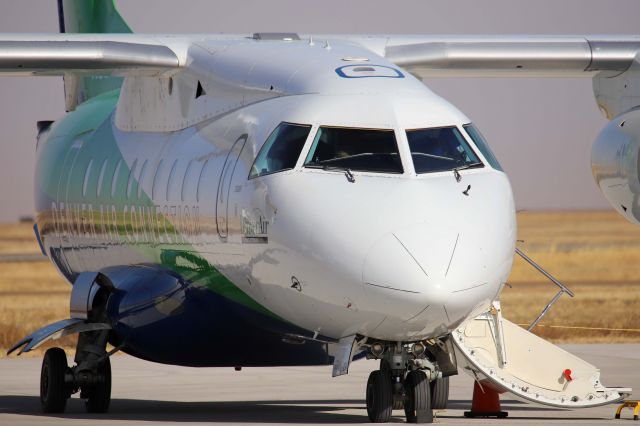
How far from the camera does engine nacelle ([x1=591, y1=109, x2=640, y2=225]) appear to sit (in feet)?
58.2

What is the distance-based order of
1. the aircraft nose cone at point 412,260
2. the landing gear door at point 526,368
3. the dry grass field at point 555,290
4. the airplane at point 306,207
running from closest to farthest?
the aircraft nose cone at point 412,260 < the airplane at point 306,207 < the landing gear door at point 526,368 < the dry grass field at point 555,290

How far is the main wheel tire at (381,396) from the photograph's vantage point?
13523 millimetres

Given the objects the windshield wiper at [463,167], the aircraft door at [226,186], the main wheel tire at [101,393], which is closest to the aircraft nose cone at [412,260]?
the windshield wiper at [463,167]

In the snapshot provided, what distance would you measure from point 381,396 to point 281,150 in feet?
7.12

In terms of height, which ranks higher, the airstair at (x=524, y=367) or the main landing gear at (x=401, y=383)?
Answer: the main landing gear at (x=401, y=383)

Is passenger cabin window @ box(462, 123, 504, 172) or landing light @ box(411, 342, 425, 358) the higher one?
passenger cabin window @ box(462, 123, 504, 172)

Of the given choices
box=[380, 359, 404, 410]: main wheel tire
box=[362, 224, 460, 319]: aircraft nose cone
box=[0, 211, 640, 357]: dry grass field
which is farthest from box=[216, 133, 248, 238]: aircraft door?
box=[0, 211, 640, 357]: dry grass field

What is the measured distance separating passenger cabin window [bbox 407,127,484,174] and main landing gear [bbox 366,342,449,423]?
148 cm

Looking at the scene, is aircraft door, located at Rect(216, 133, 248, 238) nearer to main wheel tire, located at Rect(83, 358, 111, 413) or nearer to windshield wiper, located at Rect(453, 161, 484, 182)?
windshield wiper, located at Rect(453, 161, 484, 182)

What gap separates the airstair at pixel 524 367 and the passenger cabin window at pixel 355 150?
1920 mm

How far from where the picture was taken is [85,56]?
54.7 ft

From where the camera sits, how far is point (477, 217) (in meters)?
12.8

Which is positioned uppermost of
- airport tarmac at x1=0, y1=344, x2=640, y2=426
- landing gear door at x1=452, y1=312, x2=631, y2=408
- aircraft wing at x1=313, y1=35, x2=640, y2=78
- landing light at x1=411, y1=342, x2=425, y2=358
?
aircraft wing at x1=313, y1=35, x2=640, y2=78

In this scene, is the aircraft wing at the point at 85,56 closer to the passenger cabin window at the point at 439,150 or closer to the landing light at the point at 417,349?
the passenger cabin window at the point at 439,150
